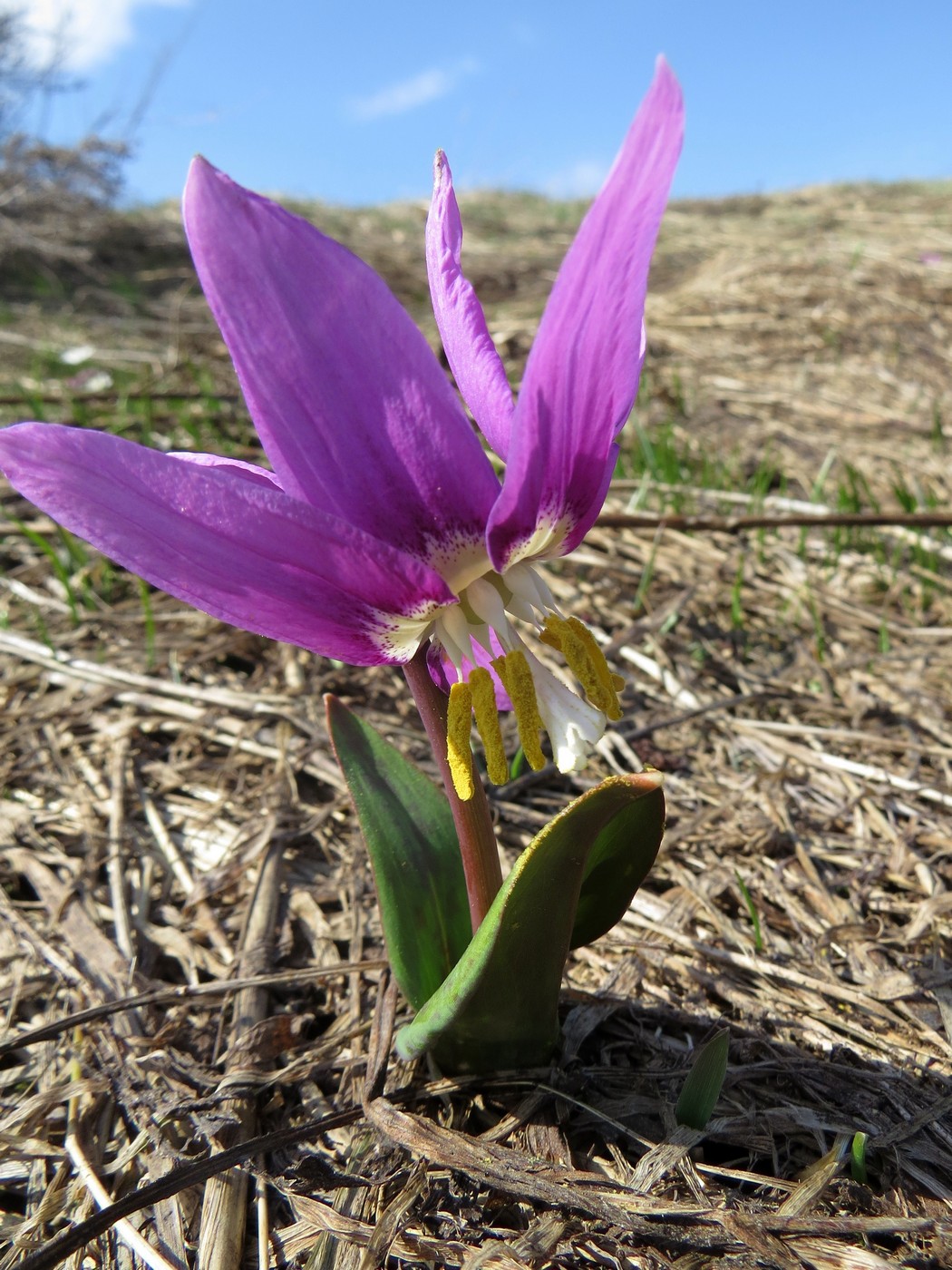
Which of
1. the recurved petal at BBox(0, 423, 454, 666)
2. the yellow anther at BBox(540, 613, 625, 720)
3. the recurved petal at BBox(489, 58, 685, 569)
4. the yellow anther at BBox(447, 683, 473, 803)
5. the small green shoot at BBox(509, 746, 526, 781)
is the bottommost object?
the small green shoot at BBox(509, 746, 526, 781)

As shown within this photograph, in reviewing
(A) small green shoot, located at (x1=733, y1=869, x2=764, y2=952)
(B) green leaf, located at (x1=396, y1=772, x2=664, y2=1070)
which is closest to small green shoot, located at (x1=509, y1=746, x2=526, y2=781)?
(A) small green shoot, located at (x1=733, y1=869, x2=764, y2=952)

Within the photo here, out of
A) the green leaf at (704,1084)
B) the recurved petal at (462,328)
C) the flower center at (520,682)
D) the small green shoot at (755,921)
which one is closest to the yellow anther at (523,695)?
the flower center at (520,682)

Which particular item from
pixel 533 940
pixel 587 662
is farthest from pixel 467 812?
pixel 587 662

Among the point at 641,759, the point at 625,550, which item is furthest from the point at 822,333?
the point at 641,759

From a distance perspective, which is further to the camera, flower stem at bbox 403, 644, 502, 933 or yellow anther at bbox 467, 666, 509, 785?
flower stem at bbox 403, 644, 502, 933

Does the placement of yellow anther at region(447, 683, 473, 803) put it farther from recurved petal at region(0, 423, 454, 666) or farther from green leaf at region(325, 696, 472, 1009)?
green leaf at region(325, 696, 472, 1009)

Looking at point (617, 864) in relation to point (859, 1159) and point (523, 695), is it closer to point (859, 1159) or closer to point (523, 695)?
point (523, 695)
